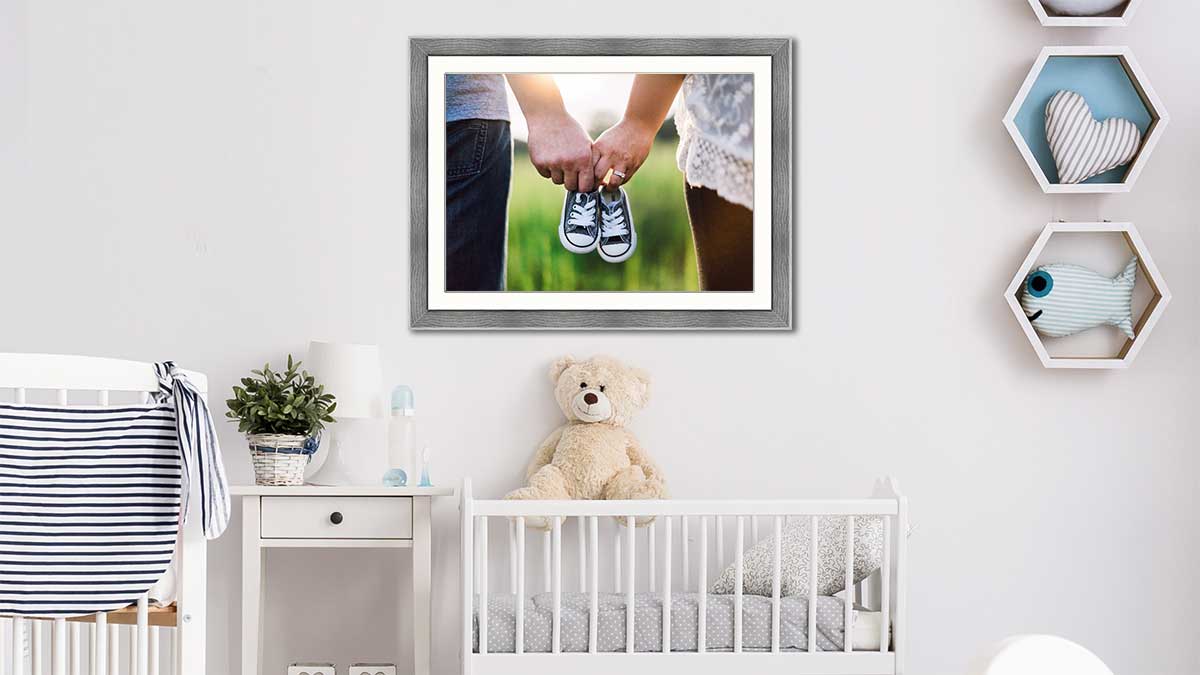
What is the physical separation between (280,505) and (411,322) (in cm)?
54

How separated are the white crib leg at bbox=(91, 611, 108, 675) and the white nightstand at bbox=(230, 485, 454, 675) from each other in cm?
94

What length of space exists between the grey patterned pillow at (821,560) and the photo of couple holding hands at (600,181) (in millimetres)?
643

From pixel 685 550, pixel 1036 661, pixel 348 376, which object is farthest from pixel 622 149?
pixel 1036 661

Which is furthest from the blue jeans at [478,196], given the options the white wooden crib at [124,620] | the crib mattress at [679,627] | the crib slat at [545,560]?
the white wooden crib at [124,620]

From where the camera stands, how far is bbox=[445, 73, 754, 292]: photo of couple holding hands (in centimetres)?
272

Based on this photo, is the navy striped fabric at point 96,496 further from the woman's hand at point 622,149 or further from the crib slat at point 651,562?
the woman's hand at point 622,149

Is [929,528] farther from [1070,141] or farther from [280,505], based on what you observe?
[280,505]

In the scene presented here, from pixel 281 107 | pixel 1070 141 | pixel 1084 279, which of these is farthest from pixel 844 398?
pixel 281 107

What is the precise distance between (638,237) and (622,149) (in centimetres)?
22

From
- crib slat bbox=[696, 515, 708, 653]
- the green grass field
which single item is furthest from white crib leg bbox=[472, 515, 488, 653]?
the green grass field

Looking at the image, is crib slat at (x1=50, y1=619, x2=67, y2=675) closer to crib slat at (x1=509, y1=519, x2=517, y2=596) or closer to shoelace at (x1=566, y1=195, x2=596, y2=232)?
crib slat at (x1=509, y1=519, x2=517, y2=596)

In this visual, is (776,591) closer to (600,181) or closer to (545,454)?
(545,454)

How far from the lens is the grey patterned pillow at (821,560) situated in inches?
91.6

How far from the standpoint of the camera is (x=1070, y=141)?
2660 millimetres
